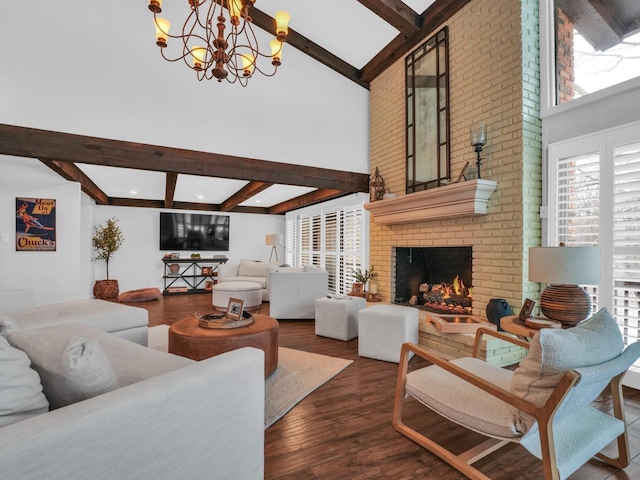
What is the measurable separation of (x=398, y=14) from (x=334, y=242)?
155 inches

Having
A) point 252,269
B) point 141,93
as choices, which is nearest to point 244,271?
point 252,269

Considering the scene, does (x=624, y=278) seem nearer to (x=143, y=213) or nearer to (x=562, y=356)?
(x=562, y=356)

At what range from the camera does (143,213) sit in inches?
313

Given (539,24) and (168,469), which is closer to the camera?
(168,469)

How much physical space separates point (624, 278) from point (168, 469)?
319cm

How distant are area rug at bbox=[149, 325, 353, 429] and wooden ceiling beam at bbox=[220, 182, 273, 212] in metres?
2.58

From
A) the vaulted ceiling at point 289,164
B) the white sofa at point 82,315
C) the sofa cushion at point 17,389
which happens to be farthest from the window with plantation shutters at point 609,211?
the white sofa at point 82,315

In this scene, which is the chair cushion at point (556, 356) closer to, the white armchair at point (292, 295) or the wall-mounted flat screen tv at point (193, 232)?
the white armchair at point (292, 295)

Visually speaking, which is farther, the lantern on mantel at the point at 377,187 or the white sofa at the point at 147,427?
the lantern on mantel at the point at 377,187

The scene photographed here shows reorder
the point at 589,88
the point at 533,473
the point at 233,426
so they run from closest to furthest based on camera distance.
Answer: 1. the point at 233,426
2. the point at 533,473
3. the point at 589,88

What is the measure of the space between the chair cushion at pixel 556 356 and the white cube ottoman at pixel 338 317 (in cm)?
243

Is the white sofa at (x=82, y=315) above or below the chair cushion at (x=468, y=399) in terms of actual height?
above

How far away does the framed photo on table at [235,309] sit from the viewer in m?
2.77

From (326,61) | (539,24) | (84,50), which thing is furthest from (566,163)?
(84,50)
